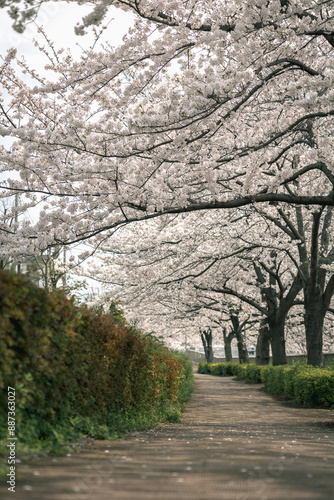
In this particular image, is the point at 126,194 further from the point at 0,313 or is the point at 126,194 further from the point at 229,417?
the point at 229,417

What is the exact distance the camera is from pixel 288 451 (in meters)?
5.79

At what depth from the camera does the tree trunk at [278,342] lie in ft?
74.1

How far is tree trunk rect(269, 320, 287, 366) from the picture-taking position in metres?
22.6

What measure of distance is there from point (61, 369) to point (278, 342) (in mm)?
18920

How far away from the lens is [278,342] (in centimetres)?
2281

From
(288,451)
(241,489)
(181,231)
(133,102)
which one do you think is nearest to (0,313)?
(241,489)

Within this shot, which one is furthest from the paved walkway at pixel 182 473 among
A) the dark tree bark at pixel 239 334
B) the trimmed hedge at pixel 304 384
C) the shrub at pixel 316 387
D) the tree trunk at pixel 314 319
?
the dark tree bark at pixel 239 334

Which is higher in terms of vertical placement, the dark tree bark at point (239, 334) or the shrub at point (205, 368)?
the dark tree bark at point (239, 334)

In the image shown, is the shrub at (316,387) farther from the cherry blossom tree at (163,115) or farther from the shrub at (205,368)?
the shrub at (205,368)

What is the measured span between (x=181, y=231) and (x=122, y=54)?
8516 millimetres

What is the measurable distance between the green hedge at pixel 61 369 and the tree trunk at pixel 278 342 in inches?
586

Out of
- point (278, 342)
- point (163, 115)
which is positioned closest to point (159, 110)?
point (163, 115)

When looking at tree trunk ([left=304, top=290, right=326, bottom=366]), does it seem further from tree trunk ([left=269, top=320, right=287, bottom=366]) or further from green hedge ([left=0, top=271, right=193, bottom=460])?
green hedge ([left=0, top=271, right=193, bottom=460])

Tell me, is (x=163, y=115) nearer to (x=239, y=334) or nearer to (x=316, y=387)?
(x=316, y=387)
